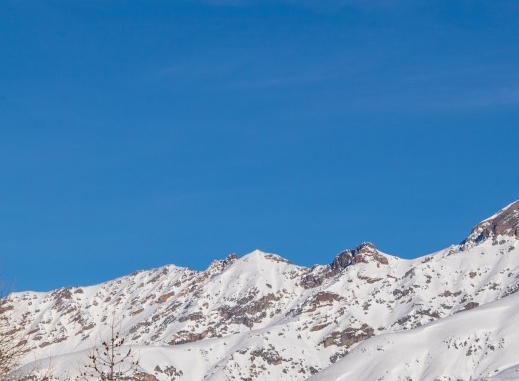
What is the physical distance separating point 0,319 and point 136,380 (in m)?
6.82

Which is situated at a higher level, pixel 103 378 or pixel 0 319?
pixel 0 319

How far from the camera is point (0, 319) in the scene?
34.6 metres

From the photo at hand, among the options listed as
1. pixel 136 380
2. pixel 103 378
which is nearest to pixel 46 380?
pixel 103 378

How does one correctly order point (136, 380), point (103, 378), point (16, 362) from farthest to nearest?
point (136, 380) → point (16, 362) → point (103, 378)

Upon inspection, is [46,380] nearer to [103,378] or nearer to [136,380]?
[103,378]

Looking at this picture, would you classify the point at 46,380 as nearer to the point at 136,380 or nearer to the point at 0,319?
the point at 0,319

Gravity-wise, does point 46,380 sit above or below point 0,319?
below

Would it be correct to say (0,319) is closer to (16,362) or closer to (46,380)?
(16,362)

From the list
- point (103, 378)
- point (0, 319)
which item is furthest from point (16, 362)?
point (103, 378)

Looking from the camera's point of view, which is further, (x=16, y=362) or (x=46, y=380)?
(x=16, y=362)

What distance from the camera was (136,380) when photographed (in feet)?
131

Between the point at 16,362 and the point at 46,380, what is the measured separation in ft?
8.48

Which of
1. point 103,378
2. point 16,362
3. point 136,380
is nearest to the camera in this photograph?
point 103,378

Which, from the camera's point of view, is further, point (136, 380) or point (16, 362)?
point (136, 380)
